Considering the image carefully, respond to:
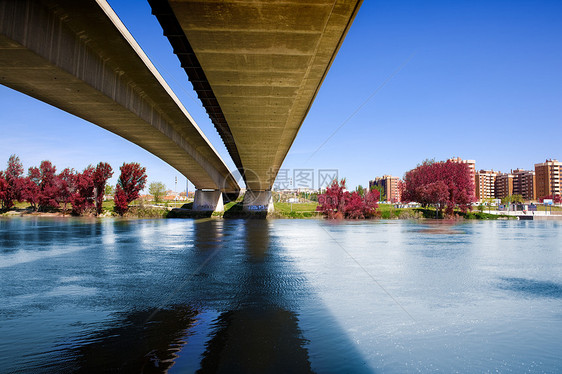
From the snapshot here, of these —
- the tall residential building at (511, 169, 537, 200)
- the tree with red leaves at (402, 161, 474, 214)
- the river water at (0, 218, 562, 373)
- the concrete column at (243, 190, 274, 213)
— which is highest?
the tall residential building at (511, 169, 537, 200)

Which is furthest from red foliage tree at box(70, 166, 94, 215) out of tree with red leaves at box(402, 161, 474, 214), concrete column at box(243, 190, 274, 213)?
tree with red leaves at box(402, 161, 474, 214)

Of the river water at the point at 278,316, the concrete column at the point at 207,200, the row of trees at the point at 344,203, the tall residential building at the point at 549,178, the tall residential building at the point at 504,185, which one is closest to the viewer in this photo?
the river water at the point at 278,316

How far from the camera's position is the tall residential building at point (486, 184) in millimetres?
185625

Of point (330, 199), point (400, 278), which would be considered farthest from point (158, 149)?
point (330, 199)

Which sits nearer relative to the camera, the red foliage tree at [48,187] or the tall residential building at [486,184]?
the red foliage tree at [48,187]

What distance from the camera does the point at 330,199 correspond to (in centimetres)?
5691

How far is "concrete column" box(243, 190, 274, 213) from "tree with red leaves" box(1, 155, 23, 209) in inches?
1624

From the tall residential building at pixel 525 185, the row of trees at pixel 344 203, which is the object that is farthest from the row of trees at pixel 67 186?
the tall residential building at pixel 525 185

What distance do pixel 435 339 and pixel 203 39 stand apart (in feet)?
35.0

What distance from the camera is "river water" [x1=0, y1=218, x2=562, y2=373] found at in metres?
4.89

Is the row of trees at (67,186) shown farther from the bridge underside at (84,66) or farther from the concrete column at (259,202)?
the bridge underside at (84,66)

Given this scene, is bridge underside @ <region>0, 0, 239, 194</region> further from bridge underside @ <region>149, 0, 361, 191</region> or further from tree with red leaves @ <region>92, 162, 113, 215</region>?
tree with red leaves @ <region>92, 162, 113, 215</region>

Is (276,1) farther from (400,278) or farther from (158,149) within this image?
(158,149)

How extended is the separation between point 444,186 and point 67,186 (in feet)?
210
